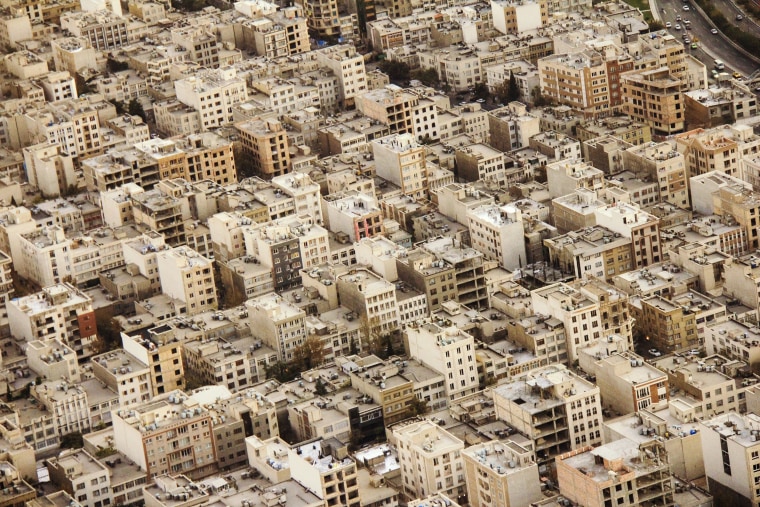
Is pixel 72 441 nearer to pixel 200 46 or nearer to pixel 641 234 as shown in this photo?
pixel 641 234

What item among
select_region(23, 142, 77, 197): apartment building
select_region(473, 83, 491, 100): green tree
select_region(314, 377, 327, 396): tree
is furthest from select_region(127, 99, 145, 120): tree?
select_region(314, 377, 327, 396): tree

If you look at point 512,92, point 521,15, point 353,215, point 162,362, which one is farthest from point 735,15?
point 162,362

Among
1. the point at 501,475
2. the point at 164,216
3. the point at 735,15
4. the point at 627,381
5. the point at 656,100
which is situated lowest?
the point at 627,381

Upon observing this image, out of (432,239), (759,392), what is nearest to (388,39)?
(432,239)

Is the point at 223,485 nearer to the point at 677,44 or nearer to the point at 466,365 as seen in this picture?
the point at 466,365

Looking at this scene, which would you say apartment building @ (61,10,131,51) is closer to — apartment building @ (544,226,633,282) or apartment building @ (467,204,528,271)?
apartment building @ (467,204,528,271)

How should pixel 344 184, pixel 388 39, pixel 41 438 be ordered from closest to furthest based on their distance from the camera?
pixel 41 438 → pixel 344 184 → pixel 388 39
